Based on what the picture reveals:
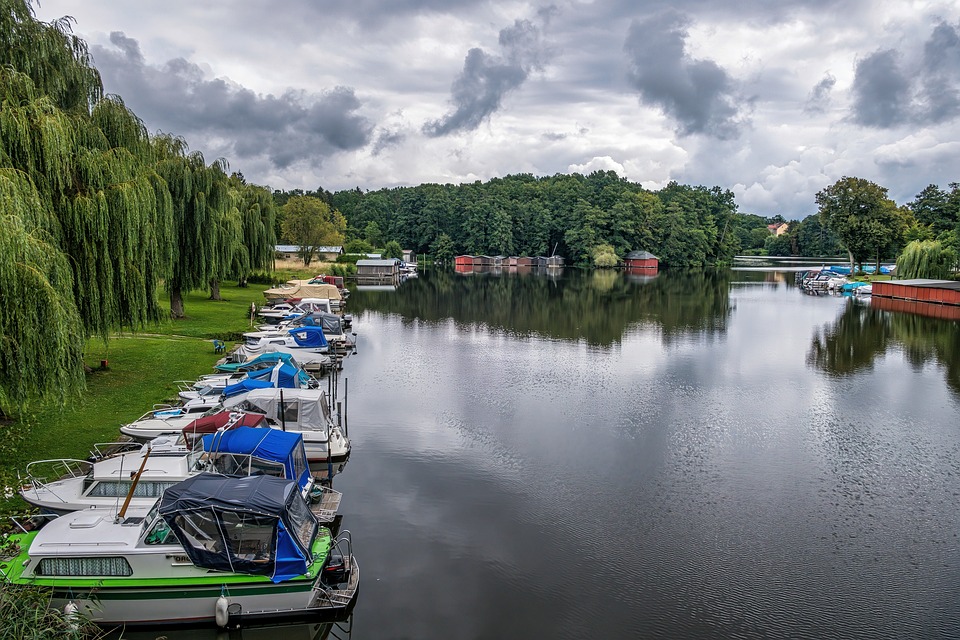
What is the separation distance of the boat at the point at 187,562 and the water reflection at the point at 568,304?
35.5m

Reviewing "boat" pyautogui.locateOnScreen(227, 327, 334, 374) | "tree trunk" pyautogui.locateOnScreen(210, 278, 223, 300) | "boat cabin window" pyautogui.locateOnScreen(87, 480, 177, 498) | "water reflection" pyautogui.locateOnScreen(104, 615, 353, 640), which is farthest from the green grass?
"tree trunk" pyautogui.locateOnScreen(210, 278, 223, 300)

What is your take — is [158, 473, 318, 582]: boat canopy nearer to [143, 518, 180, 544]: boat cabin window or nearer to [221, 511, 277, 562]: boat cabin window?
[221, 511, 277, 562]: boat cabin window

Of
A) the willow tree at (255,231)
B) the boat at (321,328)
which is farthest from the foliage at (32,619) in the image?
the willow tree at (255,231)

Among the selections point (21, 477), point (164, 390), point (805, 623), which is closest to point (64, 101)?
point (164, 390)

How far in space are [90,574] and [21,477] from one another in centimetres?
608

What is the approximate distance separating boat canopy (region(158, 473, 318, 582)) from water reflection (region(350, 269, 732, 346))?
1398 inches

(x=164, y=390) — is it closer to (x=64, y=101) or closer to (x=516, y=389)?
(x=64, y=101)

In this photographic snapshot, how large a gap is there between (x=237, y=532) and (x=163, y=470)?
377 centimetres

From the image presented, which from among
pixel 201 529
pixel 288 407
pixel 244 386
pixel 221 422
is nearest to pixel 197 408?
pixel 244 386

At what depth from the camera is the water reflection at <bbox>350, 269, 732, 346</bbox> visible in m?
55.6

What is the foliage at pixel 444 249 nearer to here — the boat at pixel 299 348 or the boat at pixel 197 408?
the boat at pixel 299 348

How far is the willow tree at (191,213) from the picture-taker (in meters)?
41.8

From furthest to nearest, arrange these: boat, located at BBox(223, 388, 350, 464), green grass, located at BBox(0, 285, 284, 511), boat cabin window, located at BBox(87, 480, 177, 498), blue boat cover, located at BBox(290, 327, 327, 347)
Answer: blue boat cover, located at BBox(290, 327, 327, 347) → boat, located at BBox(223, 388, 350, 464) → green grass, located at BBox(0, 285, 284, 511) → boat cabin window, located at BBox(87, 480, 177, 498)

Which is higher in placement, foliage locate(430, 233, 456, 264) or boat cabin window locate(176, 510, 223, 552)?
foliage locate(430, 233, 456, 264)
